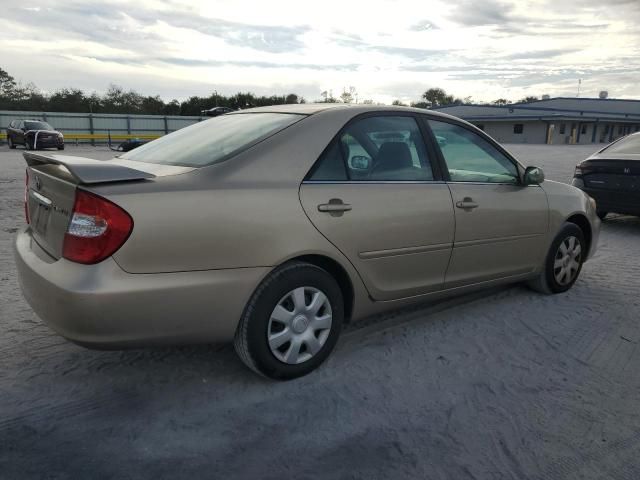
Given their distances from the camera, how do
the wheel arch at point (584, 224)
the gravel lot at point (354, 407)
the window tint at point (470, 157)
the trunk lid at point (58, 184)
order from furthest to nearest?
the wheel arch at point (584, 224) → the window tint at point (470, 157) → the trunk lid at point (58, 184) → the gravel lot at point (354, 407)

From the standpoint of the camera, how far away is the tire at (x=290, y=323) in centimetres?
273

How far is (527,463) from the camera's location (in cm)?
230

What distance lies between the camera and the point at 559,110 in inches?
2216

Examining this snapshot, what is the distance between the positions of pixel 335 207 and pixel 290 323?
2.31 feet

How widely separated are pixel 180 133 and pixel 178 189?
1.34 metres

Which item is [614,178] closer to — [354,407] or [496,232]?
[496,232]

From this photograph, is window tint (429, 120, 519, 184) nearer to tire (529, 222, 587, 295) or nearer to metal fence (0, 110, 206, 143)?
tire (529, 222, 587, 295)

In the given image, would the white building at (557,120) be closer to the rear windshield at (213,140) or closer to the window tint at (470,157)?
the window tint at (470,157)

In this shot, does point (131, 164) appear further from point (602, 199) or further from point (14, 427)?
point (602, 199)

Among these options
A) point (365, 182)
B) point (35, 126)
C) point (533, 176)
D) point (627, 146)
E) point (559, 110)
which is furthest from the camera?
point (559, 110)

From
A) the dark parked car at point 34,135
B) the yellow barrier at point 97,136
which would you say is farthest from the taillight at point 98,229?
the yellow barrier at point 97,136

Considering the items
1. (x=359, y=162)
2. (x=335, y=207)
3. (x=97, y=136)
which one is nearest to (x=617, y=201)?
(x=359, y=162)

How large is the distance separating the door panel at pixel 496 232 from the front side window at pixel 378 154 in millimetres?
346

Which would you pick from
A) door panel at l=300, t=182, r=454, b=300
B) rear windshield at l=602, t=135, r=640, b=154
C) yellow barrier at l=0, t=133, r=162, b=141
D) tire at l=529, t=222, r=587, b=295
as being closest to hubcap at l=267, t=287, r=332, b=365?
door panel at l=300, t=182, r=454, b=300
